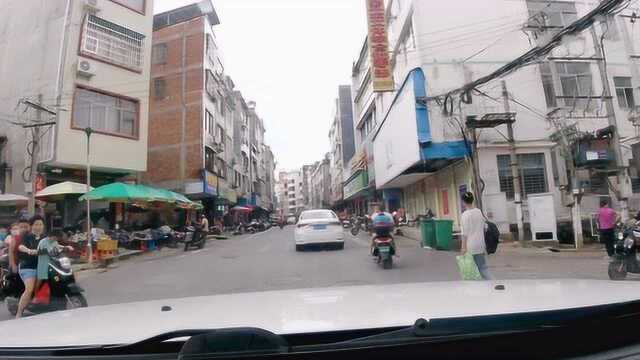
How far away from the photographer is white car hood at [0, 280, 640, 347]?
169 cm

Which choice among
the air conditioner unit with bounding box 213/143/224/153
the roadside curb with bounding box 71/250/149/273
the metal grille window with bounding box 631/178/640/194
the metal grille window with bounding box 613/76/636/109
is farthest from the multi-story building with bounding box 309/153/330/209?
the roadside curb with bounding box 71/250/149/273

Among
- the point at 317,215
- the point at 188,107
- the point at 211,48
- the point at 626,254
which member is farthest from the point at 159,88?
the point at 626,254

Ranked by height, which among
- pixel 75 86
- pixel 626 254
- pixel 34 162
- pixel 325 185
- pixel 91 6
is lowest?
pixel 626 254

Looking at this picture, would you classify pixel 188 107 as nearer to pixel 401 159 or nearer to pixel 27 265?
pixel 401 159

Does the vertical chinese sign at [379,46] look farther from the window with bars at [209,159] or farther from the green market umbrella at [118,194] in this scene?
the window with bars at [209,159]

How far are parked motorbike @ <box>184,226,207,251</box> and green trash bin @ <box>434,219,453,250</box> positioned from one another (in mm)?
10380

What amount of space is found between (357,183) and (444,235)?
25320 mm

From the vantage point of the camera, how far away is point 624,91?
18234mm

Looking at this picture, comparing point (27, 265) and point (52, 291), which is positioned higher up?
point (27, 265)

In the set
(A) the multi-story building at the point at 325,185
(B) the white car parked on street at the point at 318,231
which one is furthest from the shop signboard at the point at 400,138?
(A) the multi-story building at the point at 325,185

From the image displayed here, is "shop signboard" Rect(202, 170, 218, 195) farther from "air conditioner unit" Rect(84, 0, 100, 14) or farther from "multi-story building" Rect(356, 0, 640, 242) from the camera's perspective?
"multi-story building" Rect(356, 0, 640, 242)

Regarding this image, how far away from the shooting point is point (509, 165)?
16719 mm

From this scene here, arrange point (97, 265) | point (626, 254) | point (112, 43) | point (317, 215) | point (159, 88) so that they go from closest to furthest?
point (626, 254), point (97, 265), point (317, 215), point (112, 43), point (159, 88)

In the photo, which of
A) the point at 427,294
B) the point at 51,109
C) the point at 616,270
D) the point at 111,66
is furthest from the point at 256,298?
the point at 111,66
